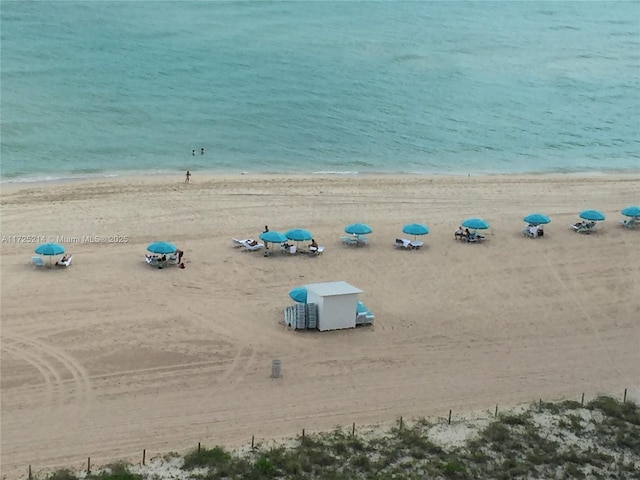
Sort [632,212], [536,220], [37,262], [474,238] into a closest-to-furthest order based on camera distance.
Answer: [37,262] < [474,238] < [536,220] < [632,212]

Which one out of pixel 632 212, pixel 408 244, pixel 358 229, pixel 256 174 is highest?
pixel 358 229

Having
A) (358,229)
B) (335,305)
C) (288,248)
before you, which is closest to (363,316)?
(335,305)

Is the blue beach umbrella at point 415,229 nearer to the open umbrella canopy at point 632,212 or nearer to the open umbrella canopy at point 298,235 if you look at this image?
the open umbrella canopy at point 298,235

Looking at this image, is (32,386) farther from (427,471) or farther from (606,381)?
(606,381)

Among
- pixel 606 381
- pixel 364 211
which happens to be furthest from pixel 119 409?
pixel 364 211

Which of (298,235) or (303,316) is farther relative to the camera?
(298,235)

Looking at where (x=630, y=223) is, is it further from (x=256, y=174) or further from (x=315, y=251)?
(x=256, y=174)

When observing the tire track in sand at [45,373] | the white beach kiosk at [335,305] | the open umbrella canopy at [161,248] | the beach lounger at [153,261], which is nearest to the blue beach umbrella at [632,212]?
the white beach kiosk at [335,305]
